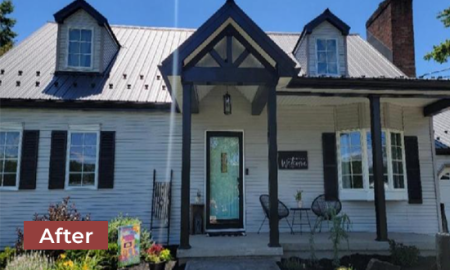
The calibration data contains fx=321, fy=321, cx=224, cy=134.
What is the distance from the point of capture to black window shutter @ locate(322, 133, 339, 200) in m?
7.24

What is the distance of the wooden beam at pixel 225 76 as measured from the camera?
5320 mm

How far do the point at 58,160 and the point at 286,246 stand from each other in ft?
16.3

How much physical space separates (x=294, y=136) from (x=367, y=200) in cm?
211

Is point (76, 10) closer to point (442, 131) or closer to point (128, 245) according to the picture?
point (128, 245)

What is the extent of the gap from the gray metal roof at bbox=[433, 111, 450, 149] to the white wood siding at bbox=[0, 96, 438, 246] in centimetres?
161

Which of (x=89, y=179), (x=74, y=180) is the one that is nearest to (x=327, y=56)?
(x=89, y=179)

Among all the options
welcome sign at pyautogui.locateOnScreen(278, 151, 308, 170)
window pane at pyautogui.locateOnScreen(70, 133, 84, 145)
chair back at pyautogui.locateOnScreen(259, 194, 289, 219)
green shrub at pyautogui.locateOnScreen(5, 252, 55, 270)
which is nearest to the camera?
green shrub at pyautogui.locateOnScreen(5, 252, 55, 270)

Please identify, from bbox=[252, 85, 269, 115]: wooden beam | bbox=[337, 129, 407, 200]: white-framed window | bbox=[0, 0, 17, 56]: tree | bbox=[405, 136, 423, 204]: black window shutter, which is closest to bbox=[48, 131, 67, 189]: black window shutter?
bbox=[252, 85, 269, 115]: wooden beam

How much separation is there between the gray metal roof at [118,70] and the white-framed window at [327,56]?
46 centimetres

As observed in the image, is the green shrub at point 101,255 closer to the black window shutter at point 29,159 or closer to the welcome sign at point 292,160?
the black window shutter at point 29,159

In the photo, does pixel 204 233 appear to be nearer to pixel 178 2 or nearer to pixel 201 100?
pixel 201 100

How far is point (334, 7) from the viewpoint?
27.8ft

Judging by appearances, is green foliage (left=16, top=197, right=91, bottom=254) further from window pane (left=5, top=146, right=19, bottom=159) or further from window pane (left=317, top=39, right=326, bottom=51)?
window pane (left=317, top=39, right=326, bottom=51)

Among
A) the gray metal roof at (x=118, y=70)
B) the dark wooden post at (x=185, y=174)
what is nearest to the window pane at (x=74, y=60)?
the gray metal roof at (x=118, y=70)
